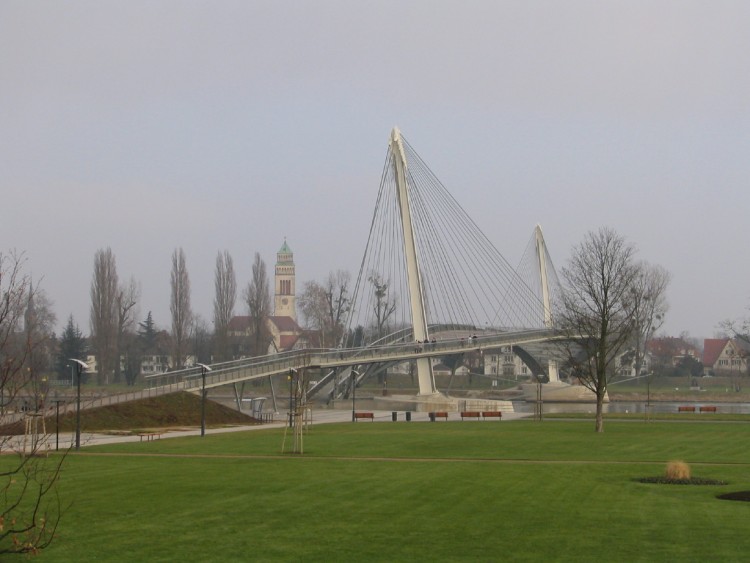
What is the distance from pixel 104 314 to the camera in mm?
104562

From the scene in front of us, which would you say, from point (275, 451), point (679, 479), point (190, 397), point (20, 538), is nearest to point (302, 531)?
point (20, 538)

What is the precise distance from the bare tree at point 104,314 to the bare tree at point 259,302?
16.3m

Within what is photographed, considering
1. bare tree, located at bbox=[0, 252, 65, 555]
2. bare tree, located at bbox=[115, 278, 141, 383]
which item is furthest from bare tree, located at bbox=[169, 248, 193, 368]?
bare tree, located at bbox=[0, 252, 65, 555]

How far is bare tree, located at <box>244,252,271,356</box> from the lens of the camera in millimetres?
117500

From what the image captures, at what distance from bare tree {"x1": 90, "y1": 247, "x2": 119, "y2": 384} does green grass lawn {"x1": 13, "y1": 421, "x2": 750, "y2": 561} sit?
6856 cm

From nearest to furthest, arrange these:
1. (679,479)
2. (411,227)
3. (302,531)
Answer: (302,531) → (679,479) → (411,227)

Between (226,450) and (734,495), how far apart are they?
65.2ft

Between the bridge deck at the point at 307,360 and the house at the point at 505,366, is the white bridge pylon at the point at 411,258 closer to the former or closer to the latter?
the bridge deck at the point at 307,360

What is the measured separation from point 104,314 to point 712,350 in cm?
10209

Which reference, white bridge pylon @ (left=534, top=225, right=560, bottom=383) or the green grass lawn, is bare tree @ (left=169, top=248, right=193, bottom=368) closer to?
white bridge pylon @ (left=534, top=225, right=560, bottom=383)

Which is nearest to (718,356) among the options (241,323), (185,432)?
(241,323)

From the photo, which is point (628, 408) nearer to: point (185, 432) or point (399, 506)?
point (185, 432)

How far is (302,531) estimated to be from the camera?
18.1 metres

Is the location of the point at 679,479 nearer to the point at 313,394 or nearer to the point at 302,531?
the point at 302,531
